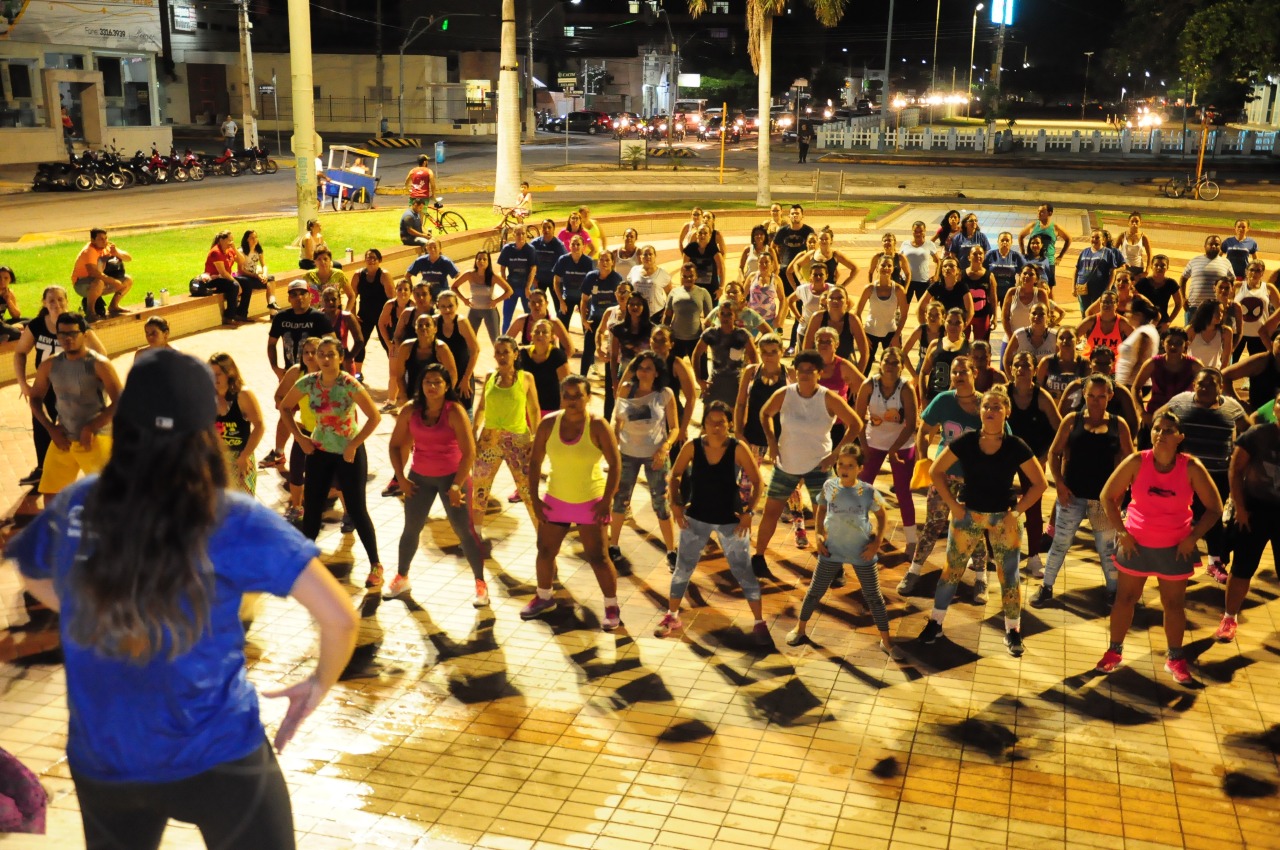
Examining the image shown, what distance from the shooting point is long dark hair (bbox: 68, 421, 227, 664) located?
278cm

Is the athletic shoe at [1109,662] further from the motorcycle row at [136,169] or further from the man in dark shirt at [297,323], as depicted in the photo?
the motorcycle row at [136,169]

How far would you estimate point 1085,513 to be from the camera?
866 centimetres

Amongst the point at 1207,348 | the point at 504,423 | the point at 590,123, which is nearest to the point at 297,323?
the point at 504,423

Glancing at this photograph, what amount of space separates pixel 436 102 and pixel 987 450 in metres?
64.4

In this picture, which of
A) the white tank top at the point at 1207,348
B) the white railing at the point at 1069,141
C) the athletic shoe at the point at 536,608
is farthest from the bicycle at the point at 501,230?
the white railing at the point at 1069,141

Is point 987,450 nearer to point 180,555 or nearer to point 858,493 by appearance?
point 858,493

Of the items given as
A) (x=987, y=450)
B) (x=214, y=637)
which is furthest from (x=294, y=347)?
(x=214, y=637)

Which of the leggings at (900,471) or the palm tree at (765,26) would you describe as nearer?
the leggings at (900,471)

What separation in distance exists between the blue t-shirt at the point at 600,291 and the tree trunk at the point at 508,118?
15901 millimetres

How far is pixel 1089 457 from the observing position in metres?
8.51

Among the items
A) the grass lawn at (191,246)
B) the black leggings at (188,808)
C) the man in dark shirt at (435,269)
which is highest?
the black leggings at (188,808)

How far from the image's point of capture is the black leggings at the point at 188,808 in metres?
2.90

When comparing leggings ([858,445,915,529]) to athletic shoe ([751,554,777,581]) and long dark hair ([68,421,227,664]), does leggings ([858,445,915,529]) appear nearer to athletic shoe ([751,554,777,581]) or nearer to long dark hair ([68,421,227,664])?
athletic shoe ([751,554,777,581])

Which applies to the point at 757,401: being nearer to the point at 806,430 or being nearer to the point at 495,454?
the point at 806,430
